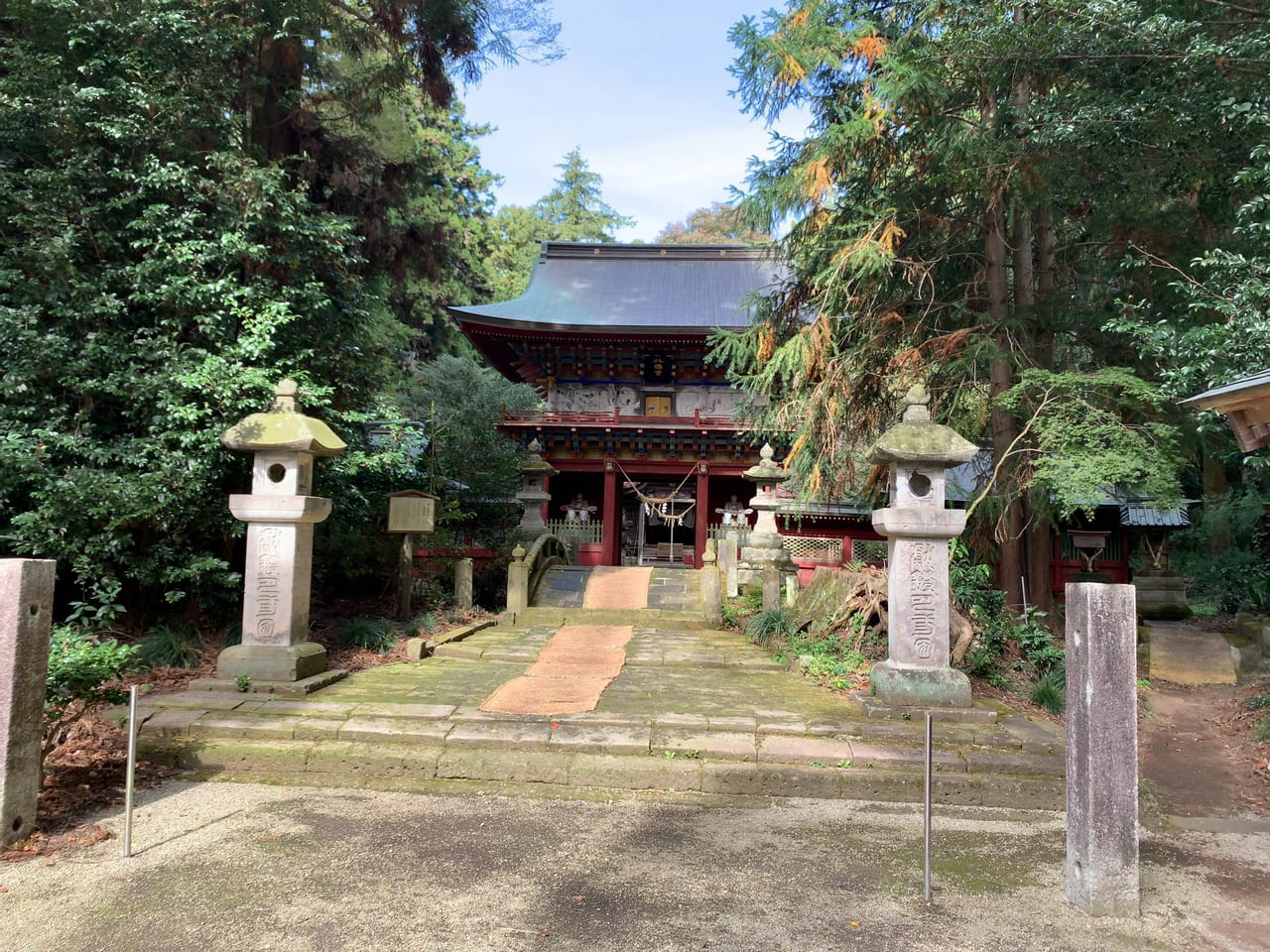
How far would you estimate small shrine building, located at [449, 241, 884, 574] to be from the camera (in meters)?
16.8

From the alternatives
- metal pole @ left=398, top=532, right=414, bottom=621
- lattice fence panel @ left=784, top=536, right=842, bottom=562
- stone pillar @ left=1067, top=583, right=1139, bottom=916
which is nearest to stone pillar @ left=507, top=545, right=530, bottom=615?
metal pole @ left=398, top=532, right=414, bottom=621

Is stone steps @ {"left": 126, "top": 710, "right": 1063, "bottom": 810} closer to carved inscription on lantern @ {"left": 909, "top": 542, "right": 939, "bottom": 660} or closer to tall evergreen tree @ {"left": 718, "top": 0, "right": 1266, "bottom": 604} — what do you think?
carved inscription on lantern @ {"left": 909, "top": 542, "right": 939, "bottom": 660}

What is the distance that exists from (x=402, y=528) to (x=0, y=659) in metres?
5.51

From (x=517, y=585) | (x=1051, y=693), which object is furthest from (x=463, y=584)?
(x=1051, y=693)

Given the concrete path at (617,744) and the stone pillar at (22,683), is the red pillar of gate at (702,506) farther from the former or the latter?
the stone pillar at (22,683)

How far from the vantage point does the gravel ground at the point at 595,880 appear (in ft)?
9.04

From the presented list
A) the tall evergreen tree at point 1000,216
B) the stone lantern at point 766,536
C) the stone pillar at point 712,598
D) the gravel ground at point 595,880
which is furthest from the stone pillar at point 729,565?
the gravel ground at point 595,880

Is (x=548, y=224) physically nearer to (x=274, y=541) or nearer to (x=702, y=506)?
(x=702, y=506)

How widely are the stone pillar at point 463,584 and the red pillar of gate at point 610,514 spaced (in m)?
7.16

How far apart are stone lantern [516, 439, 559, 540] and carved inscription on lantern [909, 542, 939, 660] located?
26.6 feet

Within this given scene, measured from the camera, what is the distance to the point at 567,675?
21.5 feet

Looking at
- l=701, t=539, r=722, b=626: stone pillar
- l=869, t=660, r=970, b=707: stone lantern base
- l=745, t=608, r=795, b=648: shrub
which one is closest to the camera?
l=869, t=660, r=970, b=707: stone lantern base

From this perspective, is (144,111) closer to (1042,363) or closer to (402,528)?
(402,528)

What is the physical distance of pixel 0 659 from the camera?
127 inches
